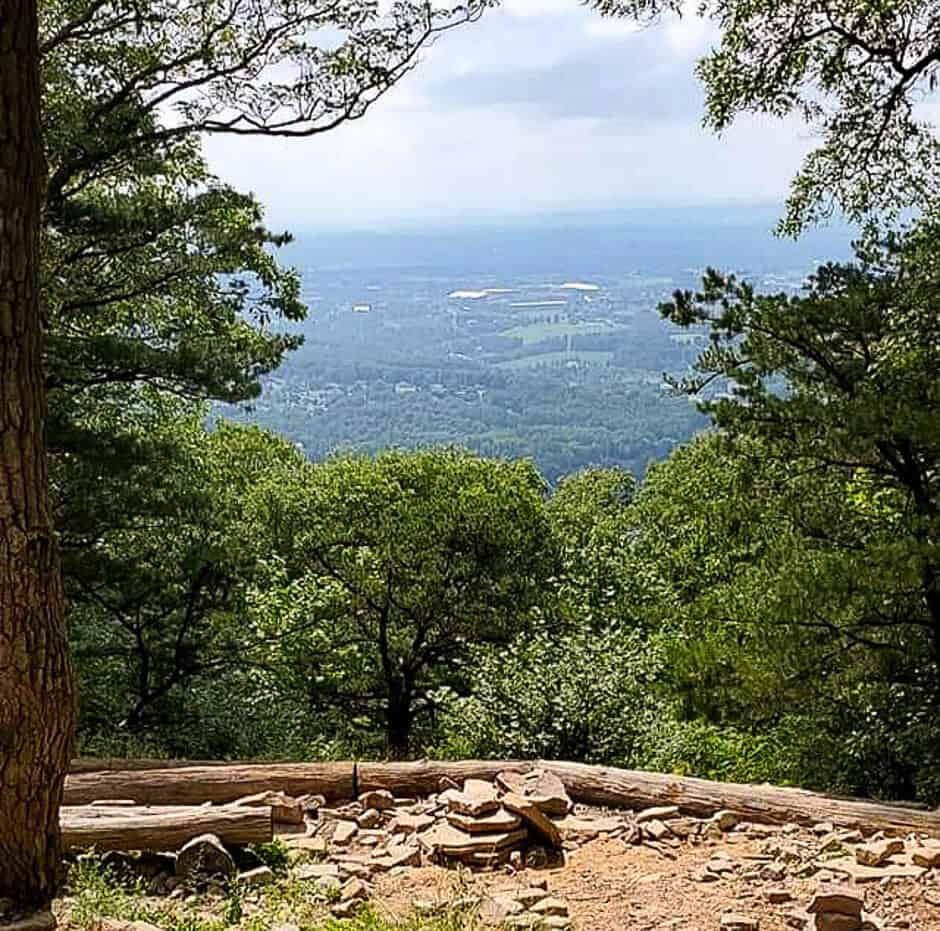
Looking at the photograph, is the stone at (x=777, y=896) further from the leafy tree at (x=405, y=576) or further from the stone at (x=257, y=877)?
the leafy tree at (x=405, y=576)

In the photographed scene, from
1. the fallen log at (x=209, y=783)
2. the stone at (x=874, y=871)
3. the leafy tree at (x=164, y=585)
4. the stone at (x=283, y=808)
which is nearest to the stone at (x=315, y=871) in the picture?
the stone at (x=283, y=808)

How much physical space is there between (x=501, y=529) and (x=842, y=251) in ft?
14.7

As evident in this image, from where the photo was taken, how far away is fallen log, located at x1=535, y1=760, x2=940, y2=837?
4.64 m

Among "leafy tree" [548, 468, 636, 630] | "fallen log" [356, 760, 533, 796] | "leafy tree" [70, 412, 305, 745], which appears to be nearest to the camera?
"fallen log" [356, 760, 533, 796]

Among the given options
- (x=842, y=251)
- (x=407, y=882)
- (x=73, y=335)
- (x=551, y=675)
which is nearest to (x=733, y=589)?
(x=551, y=675)

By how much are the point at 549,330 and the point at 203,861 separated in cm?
7844

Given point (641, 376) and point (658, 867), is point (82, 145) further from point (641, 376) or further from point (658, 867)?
point (641, 376)

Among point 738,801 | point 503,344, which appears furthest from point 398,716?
point 503,344

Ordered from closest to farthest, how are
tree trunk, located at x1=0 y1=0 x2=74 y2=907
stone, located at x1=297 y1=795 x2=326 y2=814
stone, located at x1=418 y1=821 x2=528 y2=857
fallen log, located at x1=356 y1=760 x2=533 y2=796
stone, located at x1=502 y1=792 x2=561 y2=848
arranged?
1. tree trunk, located at x1=0 y1=0 x2=74 y2=907
2. stone, located at x1=418 y1=821 x2=528 y2=857
3. stone, located at x1=502 y1=792 x2=561 y2=848
4. stone, located at x1=297 y1=795 x2=326 y2=814
5. fallen log, located at x1=356 y1=760 x2=533 y2=796

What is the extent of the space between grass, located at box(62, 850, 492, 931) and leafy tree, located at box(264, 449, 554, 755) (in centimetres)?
645

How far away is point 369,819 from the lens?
4.93m

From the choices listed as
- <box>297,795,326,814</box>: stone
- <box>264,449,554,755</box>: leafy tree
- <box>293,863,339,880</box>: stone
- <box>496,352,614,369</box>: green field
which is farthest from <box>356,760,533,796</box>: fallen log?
<box>496,352,614,369</box>: green field

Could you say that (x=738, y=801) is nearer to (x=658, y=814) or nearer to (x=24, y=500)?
(x=658, y=814)

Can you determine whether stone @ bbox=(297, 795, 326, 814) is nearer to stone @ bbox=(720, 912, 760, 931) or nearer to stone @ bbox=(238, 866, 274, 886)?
stone @ bbox=(238, 866, 274, 886)
